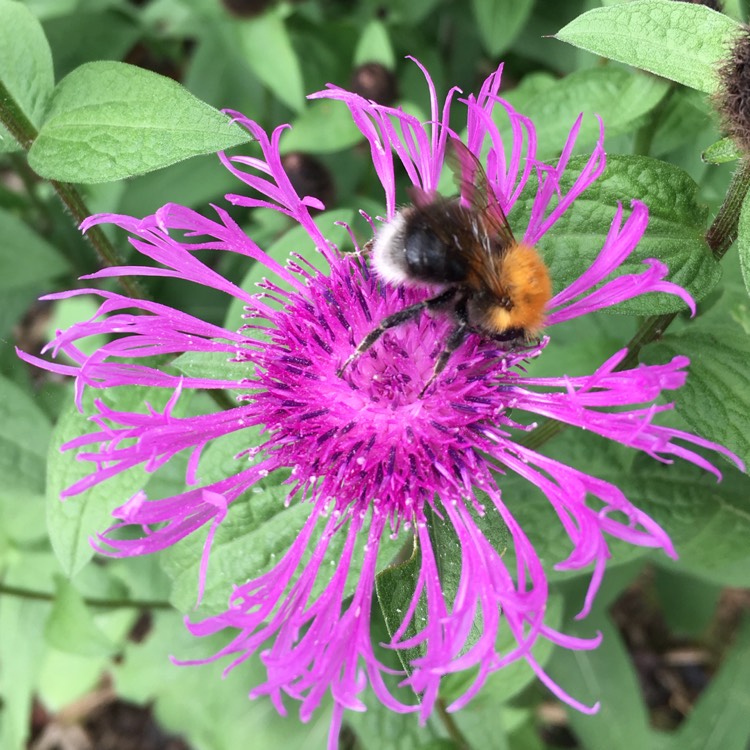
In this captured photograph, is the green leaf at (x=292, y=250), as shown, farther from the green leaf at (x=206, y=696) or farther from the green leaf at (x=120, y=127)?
the green leaf at (x=206, y=696)

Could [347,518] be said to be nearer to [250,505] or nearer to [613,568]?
[250,505]

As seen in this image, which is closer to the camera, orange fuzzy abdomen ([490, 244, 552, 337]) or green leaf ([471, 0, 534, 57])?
orange fuzzy abdomen ([490, 244, 552, 337])

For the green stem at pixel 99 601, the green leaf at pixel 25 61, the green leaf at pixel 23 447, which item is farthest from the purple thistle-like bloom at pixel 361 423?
the green stem at pixel 99 601

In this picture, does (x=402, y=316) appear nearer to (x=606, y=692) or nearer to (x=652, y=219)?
(x=652, y=219)

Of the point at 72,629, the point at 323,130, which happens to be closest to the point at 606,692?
the point at 72,629

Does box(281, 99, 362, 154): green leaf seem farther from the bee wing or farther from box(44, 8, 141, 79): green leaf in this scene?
the bee wing

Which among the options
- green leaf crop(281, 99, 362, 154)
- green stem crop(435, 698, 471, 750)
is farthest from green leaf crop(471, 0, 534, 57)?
green stem crop(435, 698, 471, 750)

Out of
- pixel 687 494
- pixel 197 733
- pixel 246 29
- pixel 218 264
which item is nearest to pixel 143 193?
pixel 218 264
